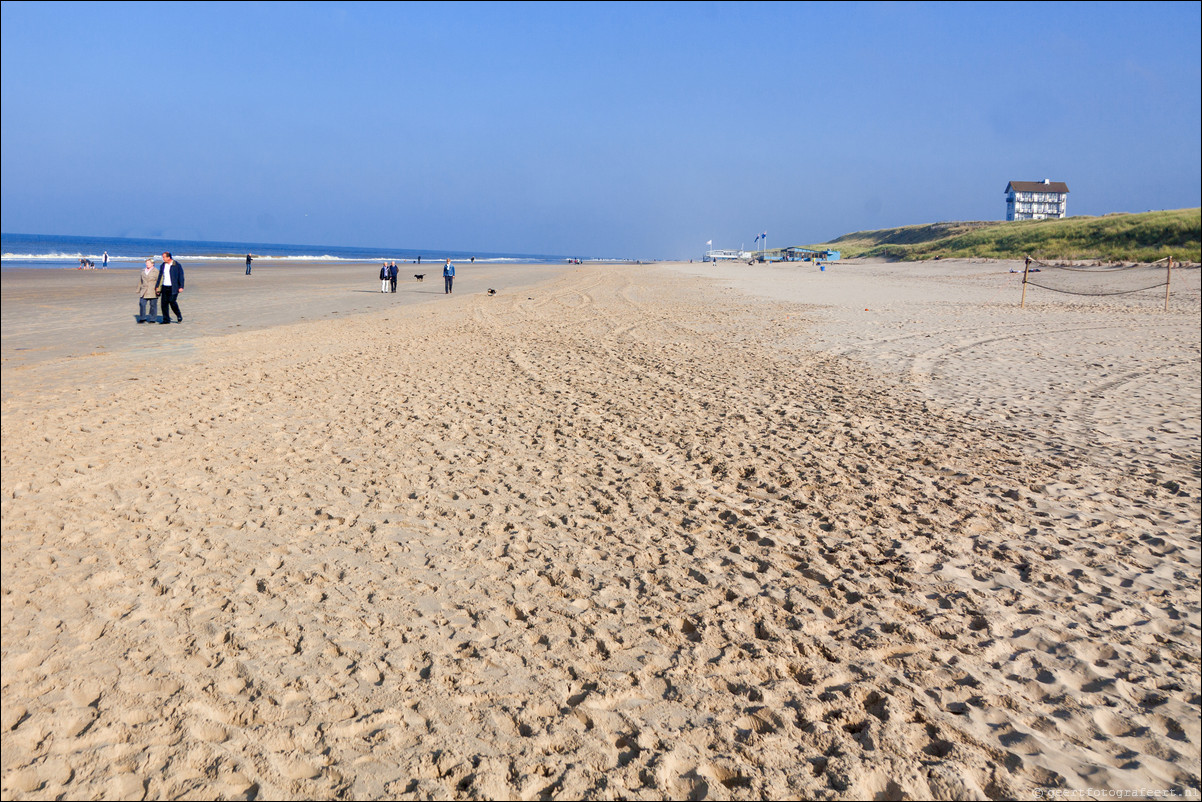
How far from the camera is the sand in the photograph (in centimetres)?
313

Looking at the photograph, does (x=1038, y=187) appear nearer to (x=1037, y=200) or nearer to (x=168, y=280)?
(x=1037, y=200)

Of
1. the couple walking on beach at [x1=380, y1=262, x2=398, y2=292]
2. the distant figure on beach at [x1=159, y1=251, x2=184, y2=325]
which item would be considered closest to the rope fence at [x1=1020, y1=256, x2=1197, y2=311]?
the couple walking on beach at [x1=380, y1=262, x2=398, y2=292]

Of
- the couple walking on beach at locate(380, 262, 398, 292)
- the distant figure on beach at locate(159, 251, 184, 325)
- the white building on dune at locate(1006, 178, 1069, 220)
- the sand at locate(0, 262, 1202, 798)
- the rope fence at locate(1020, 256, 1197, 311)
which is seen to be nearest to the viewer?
the sand at locate(0, 262, 1202, 798)

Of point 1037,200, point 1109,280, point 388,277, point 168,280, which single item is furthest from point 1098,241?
point 1037,200

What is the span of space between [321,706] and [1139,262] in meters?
49.8

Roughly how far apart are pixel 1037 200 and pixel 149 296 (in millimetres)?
143768

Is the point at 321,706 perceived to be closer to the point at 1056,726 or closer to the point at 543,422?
the point at 1056,726

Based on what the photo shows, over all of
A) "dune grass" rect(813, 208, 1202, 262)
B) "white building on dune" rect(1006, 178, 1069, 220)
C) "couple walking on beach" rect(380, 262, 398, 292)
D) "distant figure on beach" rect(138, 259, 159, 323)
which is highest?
"white building on dune" rect(1006, 178, 1069, 220)

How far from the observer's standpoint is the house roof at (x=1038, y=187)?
12169cm

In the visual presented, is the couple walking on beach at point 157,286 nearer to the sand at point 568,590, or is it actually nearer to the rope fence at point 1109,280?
the sand at point 568,590

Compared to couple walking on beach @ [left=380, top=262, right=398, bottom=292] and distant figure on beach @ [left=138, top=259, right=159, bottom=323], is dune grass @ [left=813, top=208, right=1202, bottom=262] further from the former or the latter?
distant figure on beach @ [left=138, top=259, right=159, bottom=323]

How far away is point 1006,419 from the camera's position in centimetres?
960

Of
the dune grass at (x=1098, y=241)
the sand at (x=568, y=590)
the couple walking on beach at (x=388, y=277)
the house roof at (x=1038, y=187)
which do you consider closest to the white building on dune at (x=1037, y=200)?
the house roof at (x=1038, y=187)

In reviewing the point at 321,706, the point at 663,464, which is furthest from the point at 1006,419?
the point at 321,706
